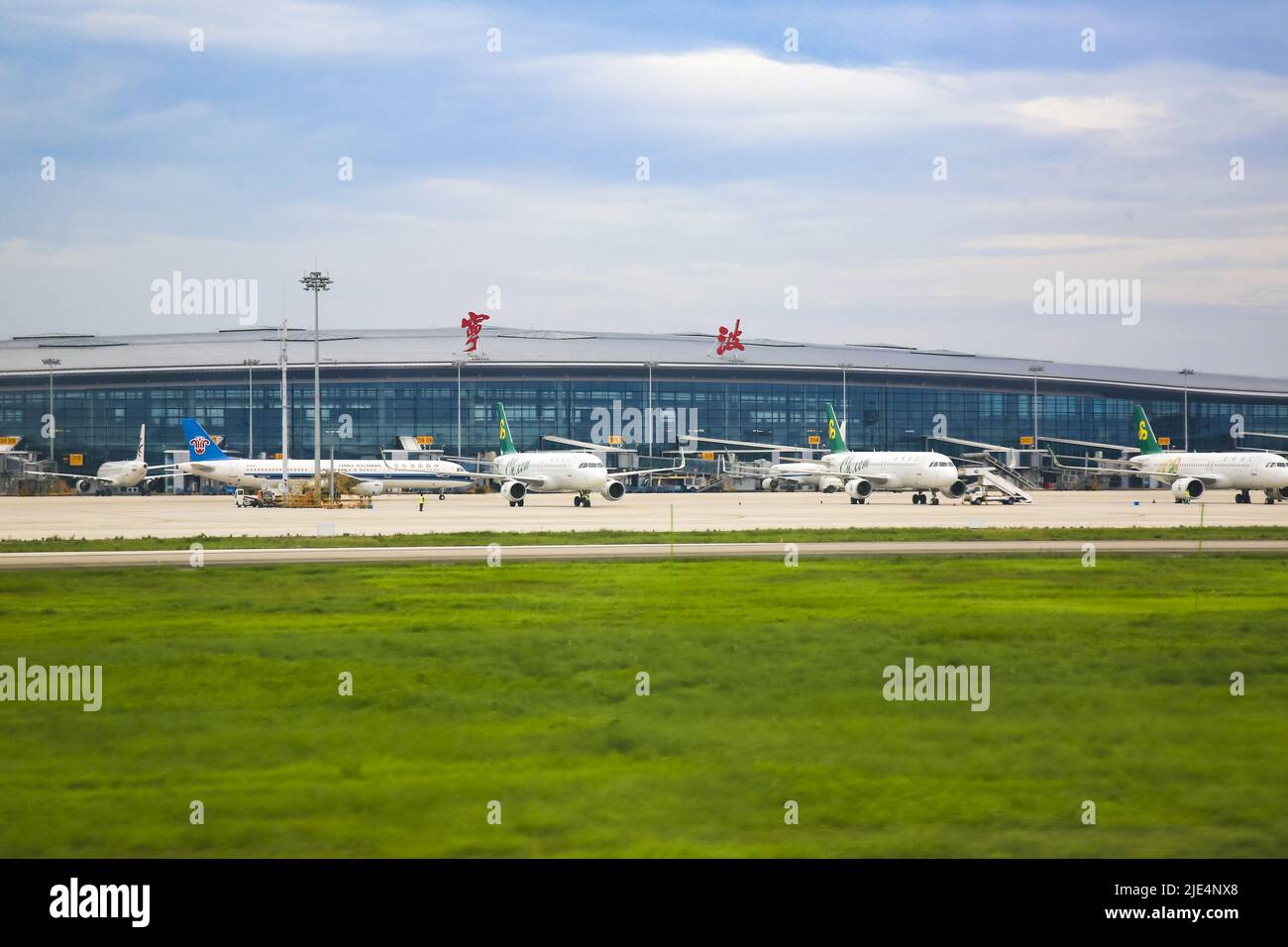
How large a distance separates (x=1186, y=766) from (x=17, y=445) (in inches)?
6792

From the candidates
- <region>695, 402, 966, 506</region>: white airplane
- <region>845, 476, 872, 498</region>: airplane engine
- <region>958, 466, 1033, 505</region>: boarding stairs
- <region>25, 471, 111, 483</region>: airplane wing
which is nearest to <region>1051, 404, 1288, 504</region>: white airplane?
<region>958, 466, 1033, 505</region>: boarding stairs

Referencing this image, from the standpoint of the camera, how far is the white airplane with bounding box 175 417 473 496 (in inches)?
3942

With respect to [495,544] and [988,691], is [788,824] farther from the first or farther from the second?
[495,544]

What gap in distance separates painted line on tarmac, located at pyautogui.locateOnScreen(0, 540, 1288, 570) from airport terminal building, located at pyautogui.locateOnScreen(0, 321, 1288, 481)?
110254 millimetres

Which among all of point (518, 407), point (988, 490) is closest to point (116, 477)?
point (518, 407)

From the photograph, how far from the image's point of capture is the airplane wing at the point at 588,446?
500 feet

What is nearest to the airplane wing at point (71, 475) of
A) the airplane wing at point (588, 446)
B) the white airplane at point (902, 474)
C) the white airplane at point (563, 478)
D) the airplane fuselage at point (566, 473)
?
the airplane wing at point (588, 446)

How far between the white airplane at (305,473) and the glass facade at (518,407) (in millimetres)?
44886

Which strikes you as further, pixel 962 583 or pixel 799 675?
pixel 962 583

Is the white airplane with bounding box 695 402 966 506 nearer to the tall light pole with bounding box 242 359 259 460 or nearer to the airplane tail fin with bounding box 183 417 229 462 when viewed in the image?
the airplane tail fin with bounding box 183 417 229 462

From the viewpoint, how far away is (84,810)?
34.8 feet

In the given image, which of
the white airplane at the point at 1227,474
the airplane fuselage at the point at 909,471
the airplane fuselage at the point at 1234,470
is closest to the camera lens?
the airplane fuselage at the point at 1234,470

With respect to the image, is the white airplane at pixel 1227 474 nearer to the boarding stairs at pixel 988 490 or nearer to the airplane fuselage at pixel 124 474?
the boarding stairs at pixel 988 490
